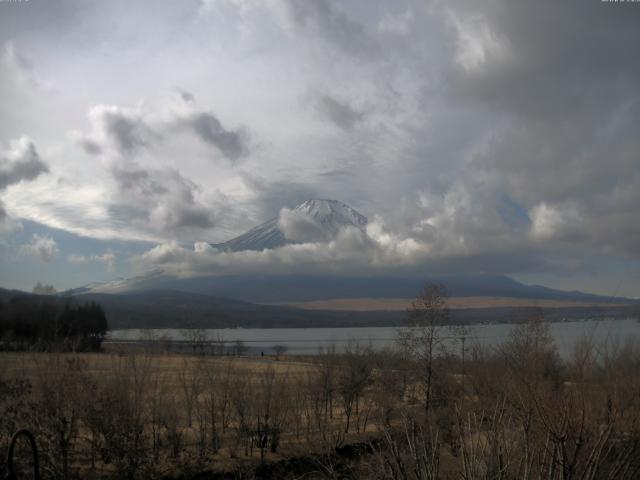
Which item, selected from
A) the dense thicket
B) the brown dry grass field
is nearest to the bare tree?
the brown dry grass field

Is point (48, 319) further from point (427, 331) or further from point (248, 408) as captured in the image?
point (427, 331)

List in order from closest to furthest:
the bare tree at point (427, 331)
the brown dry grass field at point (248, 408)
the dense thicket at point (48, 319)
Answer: the brown dry grass field at point (248, 408), the bare tree at point (427, 331), the dense thicket at point (48, 319)

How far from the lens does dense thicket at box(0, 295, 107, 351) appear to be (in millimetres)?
76562

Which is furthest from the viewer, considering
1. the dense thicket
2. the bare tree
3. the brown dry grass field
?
the dense thicket

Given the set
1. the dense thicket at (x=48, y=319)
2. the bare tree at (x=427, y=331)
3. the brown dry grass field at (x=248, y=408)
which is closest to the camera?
the brown dry grass field at (x=248, y=408)

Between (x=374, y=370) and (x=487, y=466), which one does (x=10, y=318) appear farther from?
(x=487, y=466)

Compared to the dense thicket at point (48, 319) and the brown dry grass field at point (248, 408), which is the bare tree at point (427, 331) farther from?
the dense thicket at point (48, 319)

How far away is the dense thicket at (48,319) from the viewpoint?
3014 inches

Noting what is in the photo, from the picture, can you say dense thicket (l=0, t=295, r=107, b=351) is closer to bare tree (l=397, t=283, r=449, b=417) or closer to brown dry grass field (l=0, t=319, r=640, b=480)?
brown dry grass field (l=0, t=319, r=640, b=480)

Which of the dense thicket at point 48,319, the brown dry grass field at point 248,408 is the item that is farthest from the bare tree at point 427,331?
the dense thicket at point 48,319

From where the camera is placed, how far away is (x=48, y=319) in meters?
81.2

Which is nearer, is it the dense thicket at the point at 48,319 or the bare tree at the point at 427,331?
the bare tree at the point at 427,331

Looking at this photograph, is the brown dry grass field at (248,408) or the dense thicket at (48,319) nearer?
the brown dry grass field at (248,408)

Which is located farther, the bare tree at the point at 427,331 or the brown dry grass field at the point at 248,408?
the bare tree at the point at 427,331
